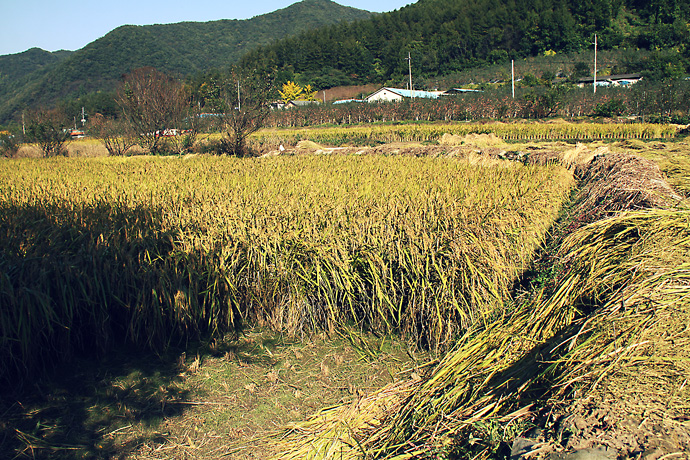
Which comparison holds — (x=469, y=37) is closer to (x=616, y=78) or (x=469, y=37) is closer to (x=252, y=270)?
(x=616, y=78)

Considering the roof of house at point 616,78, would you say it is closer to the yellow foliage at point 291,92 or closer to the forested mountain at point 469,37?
the forested mountain at point 469,37

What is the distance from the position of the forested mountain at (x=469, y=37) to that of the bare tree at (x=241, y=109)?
53.5 m

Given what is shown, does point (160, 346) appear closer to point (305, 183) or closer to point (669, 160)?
point (305, 183)

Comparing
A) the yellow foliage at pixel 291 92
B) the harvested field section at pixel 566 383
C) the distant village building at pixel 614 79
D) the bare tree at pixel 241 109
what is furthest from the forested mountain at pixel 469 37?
the harvested field section at pixel 566 383

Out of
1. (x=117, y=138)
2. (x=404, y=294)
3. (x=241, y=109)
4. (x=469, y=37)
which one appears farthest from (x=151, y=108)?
(x=469, y=37)

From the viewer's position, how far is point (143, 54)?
373 feet

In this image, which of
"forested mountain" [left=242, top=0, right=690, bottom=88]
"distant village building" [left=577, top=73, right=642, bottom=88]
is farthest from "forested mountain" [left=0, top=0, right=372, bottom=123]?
"distant village building" [left=577, top=73, right=642, bottom=88]

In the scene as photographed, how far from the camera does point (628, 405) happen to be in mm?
1800

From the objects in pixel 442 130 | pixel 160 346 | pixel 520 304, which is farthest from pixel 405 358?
pixel 442 130

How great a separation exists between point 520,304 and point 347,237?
4.71 ft

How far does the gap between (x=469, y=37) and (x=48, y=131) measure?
83.5m

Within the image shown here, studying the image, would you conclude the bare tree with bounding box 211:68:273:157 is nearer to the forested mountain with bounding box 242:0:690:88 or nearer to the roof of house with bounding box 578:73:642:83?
the roof of house with bounding box 578:73:642:83

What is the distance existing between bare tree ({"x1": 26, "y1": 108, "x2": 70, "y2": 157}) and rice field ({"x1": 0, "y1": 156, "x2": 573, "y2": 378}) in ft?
52.3

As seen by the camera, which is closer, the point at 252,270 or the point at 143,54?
→ the point at 252,270
